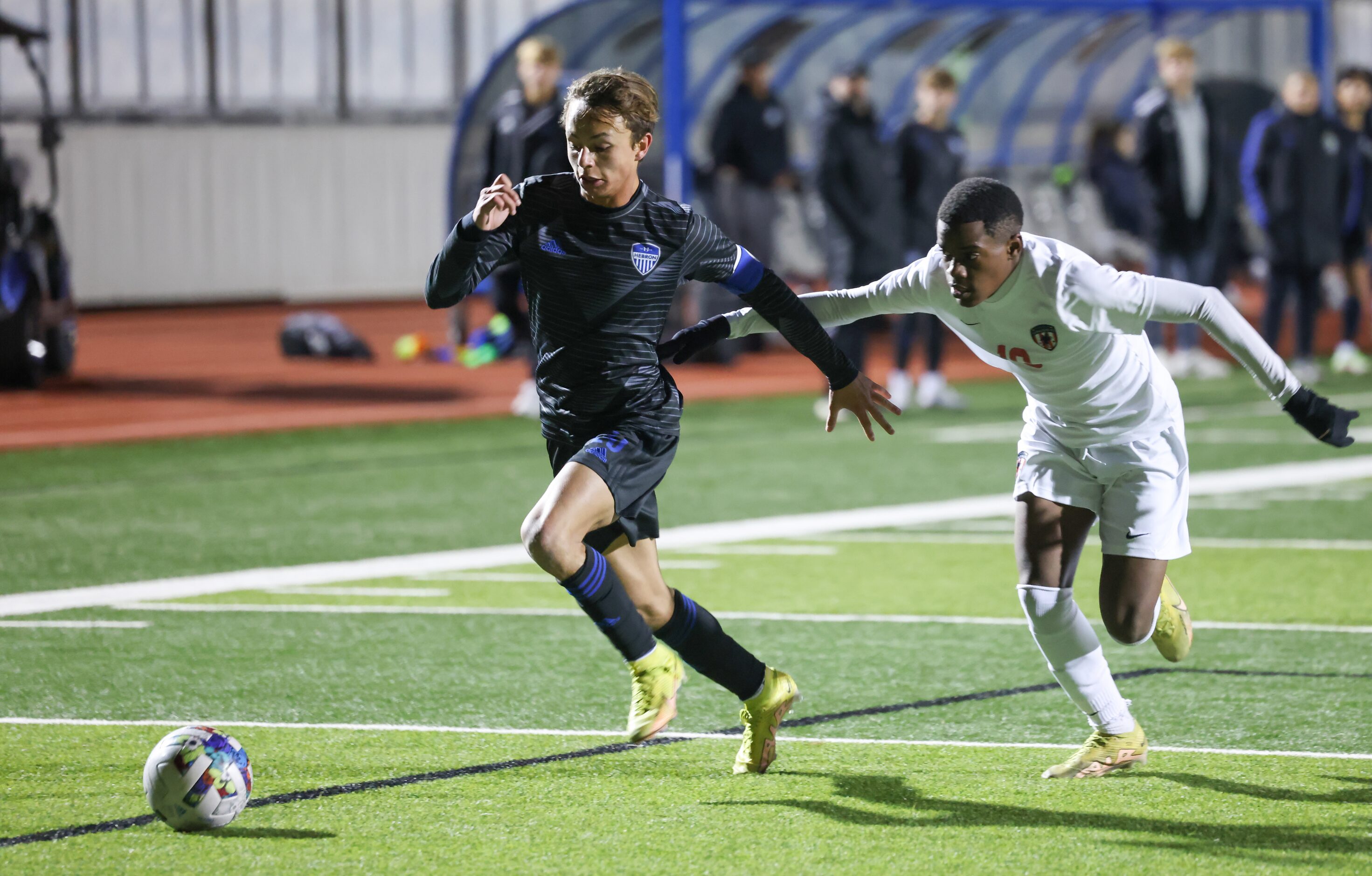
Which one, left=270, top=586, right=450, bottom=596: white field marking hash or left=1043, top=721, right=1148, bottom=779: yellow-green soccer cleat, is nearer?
left=1043, top=721, right=1148, bottom=779: yellow-green soccer cleat

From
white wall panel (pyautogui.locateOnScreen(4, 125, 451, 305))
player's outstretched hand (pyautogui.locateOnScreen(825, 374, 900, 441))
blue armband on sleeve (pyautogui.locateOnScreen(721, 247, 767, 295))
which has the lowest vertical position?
white wall panel (pyautogui.locateOnScreen(4, 125, 451, 305))

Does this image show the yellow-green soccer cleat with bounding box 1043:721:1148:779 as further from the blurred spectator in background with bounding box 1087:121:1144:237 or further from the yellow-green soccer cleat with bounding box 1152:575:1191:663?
the blurred spectator in background with bounding box 1087:121:1144:237

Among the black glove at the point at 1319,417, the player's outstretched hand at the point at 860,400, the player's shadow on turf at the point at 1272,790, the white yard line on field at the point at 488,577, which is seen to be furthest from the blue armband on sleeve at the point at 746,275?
the white yard line on field at the point at 488,577

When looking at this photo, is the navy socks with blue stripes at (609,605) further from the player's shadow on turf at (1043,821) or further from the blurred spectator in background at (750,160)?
the blurred spectator in background at (750,160)

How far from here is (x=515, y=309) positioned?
620 inches

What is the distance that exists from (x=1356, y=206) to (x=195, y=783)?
13.3 metres

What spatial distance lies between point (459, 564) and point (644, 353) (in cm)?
352

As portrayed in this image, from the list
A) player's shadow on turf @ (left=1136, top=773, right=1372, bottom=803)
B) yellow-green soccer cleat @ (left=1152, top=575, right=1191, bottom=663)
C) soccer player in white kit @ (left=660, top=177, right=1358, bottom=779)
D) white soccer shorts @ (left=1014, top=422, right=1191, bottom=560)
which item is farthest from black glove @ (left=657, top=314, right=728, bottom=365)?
player's shadow on turf @ (left=1136, top=773, right=1372, bottom=803)

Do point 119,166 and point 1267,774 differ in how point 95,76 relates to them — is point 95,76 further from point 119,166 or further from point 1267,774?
point 1267,774

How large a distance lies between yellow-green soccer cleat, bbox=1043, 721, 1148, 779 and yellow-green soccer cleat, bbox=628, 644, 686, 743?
0.99m

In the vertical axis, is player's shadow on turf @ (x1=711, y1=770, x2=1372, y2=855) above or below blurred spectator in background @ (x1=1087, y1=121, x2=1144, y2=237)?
above

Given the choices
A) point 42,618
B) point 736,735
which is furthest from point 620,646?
point 42,618

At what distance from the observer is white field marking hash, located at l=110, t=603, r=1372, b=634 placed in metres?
6.97

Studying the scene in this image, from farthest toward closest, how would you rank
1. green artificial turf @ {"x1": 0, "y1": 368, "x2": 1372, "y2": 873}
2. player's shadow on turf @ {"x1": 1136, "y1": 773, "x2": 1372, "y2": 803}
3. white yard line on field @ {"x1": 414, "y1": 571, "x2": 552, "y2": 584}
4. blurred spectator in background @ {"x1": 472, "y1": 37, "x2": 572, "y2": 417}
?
blurred spectator in background @ {"x1": 472, "y1": 37, "x2": 572, "y2": 417}
white yard line on field @ {"x1": 414, "y1": 571, "x2": 552, "y2": 584}
player's shadow on turf @ {"x1": 1136, "y1": 773, "x2": 1372, "y2": 803}
green artificial turf @ {"x1": 0, "y1": 368, "x2": 1372, "y2": 873}
